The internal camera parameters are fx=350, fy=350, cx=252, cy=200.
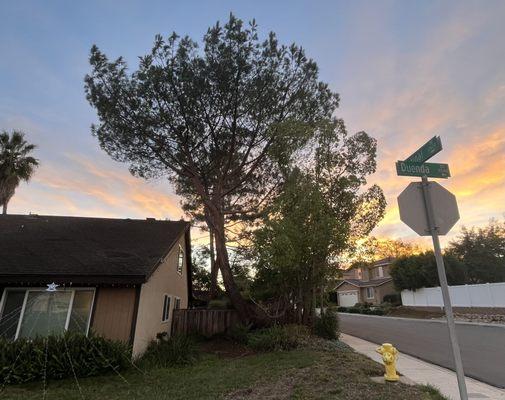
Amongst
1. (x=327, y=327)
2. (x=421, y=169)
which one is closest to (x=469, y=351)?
(x=327, y=327)

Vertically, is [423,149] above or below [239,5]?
below

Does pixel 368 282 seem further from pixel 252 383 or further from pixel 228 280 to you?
pixel 252 383

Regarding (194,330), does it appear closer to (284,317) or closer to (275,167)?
(284,317)

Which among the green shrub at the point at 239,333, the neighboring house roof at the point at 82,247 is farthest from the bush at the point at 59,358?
the green shrub at the point at 239,333

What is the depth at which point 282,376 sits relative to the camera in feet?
26.1

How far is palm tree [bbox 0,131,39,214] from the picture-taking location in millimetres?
22125

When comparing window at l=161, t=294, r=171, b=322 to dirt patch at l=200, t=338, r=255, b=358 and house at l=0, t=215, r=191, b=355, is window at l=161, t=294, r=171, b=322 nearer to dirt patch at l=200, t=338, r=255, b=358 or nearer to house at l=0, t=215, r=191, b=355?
house at l=0, t=215, r=191, b=355

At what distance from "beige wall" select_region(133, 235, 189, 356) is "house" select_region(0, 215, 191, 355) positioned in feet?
0.11

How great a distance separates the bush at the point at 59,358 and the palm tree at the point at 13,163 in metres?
16.4

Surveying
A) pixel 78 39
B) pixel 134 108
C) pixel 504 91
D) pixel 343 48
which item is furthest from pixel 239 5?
pixel 504 91

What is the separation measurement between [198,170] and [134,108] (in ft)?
12.1

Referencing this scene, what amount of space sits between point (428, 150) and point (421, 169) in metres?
0.28

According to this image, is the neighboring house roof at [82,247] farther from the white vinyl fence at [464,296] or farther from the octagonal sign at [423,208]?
the white vinyl fence at [464,296]

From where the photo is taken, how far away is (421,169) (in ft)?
16.5
